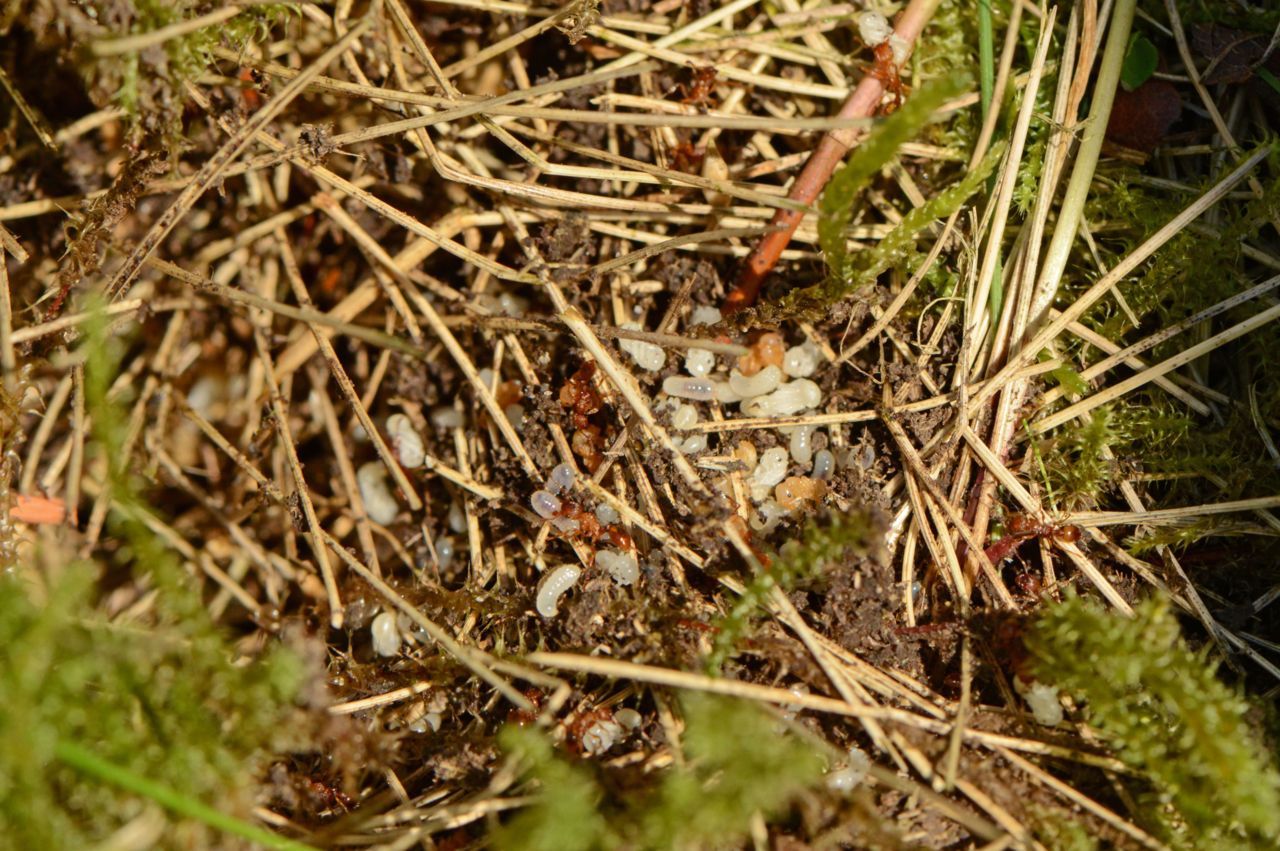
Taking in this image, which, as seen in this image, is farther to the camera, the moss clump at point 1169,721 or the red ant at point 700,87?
the red ant at point 700,87

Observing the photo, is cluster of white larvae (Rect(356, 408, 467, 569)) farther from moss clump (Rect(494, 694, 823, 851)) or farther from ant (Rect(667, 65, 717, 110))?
ant (Rect(667, 65, 717, 110))

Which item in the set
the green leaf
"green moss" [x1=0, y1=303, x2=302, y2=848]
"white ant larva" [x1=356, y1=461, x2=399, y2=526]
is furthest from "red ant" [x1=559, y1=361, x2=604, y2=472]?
the green leaf

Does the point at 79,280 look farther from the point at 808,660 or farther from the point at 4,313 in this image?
the point at 808,660

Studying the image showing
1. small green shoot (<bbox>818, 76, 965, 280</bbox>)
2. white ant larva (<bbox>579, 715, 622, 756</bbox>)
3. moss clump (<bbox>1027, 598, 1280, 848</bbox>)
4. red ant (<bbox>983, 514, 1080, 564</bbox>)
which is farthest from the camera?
red ant (<bbox>983, 514, 1080, 564</bbox>)

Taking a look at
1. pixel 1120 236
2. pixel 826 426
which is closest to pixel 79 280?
pixel 826 426

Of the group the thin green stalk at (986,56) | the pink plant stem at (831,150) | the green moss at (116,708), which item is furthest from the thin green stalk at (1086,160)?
the green moss at (116,708)

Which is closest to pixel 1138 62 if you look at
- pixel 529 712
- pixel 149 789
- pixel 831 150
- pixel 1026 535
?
pixel 831 150

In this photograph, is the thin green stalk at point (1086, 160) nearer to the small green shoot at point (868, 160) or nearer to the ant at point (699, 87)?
the small green shoot at point (868, 160)
